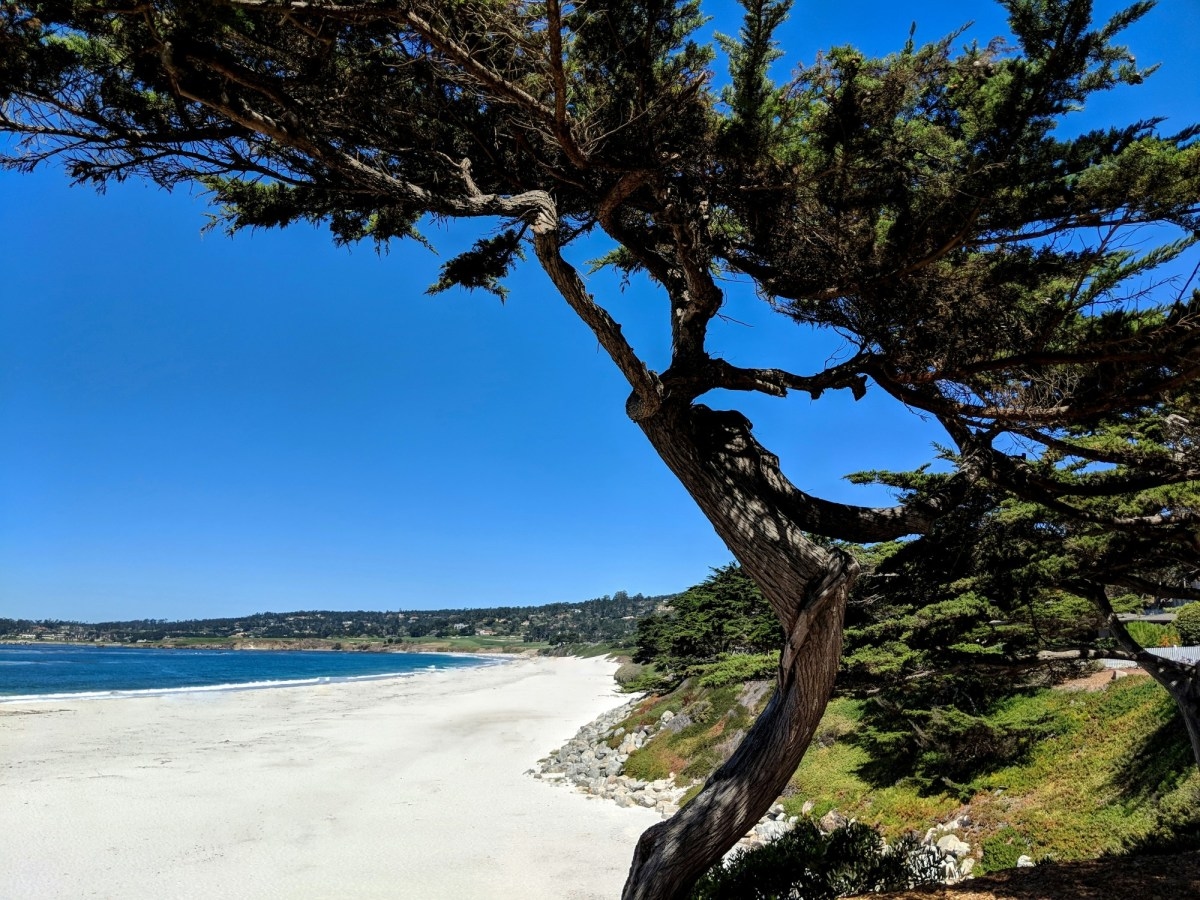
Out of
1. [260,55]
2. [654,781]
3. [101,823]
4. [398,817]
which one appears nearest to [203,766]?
[101,823]

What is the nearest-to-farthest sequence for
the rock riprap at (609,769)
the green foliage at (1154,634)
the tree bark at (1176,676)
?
the tree bark at (1176,676), the rock riprap at (609,769), the green foliage at (1154,634)

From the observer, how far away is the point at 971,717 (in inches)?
364

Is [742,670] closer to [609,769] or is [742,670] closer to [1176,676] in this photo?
[1176,676]

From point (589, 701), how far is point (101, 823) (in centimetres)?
2589

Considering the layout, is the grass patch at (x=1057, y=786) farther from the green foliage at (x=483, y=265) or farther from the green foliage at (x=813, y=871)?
the green foliage at (x=483, y=265)

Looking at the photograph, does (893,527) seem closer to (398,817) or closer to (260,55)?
(260,55)

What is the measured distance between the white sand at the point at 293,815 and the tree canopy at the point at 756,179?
22.5 feet

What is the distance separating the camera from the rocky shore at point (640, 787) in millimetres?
7898

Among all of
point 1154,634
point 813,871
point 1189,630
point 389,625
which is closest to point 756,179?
point 813,871

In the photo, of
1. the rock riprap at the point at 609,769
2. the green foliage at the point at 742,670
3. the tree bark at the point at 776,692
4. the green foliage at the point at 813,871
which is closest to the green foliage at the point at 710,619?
the rock riprap at the point at 609,769

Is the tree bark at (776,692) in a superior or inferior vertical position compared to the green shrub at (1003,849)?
superior

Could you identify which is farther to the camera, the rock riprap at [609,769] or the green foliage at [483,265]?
the rock riprap at [609,769]

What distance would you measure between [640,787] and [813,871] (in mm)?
9850

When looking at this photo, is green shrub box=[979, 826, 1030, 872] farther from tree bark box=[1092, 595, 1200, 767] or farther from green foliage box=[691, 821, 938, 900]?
green foliage box=[691, 821, 938, 900]
